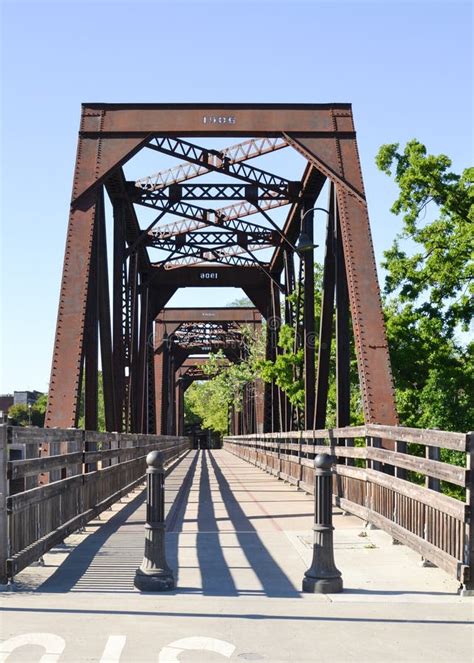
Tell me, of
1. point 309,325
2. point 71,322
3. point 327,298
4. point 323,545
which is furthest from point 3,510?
point 309,325

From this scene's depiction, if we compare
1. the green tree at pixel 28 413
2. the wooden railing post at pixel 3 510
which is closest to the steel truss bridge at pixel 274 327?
the wooden railing post at pixel 3 510

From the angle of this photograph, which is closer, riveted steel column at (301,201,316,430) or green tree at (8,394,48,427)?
riveted steel column at (301,201,316,430)

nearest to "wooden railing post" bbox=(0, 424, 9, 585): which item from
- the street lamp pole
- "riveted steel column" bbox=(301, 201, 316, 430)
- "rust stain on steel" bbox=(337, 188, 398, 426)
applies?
"rust stain on steel" bbox=(337, 188, 398, 426)

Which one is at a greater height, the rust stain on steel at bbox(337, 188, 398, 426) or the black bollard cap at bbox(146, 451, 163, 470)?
the rust stain on steel at bbox(337, 188, 398, 426)

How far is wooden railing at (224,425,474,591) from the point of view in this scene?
712cm

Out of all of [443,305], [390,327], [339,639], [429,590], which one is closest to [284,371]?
[390,327]

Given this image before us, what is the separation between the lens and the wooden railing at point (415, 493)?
712 centimetres

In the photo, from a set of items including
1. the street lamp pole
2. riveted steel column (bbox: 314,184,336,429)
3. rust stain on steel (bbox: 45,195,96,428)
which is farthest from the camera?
the street lamp pole

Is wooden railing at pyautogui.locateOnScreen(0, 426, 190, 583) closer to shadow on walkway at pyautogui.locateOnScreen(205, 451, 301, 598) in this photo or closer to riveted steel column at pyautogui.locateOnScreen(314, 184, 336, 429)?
shadow on walkway at pyautogui.locateOnScreen(205, 451, 301, 598)

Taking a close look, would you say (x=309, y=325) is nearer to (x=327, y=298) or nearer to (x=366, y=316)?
(x=327, y=298)

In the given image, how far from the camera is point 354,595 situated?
23.7ft

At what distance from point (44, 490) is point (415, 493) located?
11.5 feet

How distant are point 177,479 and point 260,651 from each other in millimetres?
19976

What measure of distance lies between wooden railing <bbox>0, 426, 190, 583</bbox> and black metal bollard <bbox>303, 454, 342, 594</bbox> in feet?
7.89
